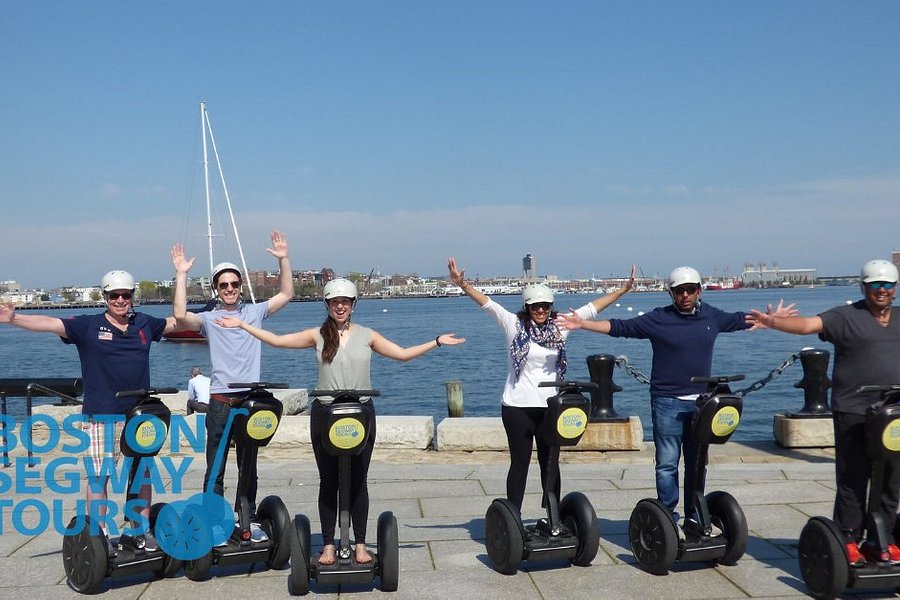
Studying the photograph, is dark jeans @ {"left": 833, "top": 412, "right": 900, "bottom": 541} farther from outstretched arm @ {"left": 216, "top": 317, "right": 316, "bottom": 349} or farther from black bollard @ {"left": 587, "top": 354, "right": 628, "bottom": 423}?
black bollard @ {"left": 587, "top": 354, "right": 628, "bottom": 423}

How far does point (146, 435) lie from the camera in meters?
5.34

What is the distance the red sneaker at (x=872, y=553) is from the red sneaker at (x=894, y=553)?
1.3 inches

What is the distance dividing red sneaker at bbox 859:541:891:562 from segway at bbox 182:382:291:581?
11.6ft

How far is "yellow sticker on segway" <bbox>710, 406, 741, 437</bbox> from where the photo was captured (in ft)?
17.8

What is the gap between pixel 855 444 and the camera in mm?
5145

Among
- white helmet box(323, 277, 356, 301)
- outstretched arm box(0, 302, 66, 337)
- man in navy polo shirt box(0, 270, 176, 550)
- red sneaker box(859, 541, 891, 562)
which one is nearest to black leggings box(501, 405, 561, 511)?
white helmet box(323, 277, 356, 301)

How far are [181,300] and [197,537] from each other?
158cm

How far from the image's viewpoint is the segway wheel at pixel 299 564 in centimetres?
525

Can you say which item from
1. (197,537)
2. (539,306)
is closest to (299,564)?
(197,537)

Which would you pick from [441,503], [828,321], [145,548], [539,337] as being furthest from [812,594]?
[145,548]

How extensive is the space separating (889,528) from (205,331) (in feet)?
14.6

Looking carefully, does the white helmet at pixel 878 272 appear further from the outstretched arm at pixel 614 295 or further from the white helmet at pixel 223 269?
the white helmet at pixel 223 269

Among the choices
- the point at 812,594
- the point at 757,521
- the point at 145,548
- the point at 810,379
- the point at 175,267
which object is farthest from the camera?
the point at 810,379

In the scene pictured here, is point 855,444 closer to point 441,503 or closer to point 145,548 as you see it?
point 441,503
